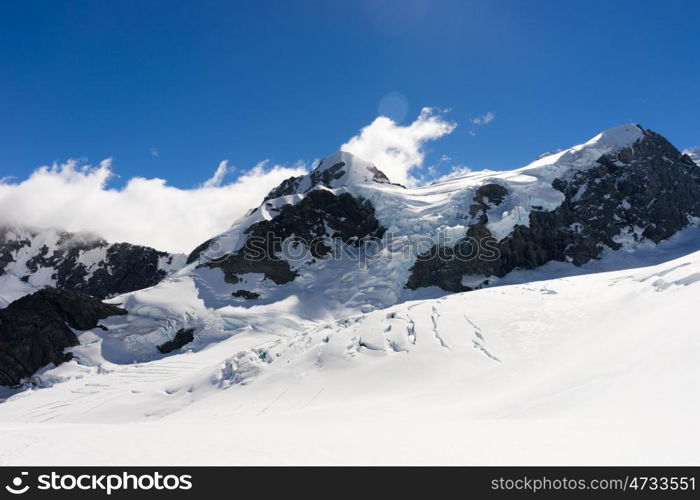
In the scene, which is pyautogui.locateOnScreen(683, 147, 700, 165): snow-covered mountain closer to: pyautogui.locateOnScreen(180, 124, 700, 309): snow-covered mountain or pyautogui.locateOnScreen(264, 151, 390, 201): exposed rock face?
pyautogui.locateOnScreen(180, 124, 700, 309): snow-covered mountain

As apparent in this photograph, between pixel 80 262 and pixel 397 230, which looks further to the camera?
pixel 80 262

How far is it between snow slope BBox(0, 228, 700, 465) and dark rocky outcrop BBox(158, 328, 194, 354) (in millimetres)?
2238

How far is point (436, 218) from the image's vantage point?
75188 millimetres

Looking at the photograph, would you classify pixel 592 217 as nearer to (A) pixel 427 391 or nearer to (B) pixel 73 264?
(A) pixel 427 391

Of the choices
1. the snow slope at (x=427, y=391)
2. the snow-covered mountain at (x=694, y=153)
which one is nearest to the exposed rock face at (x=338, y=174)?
the snow slope at (x=427, y=391)

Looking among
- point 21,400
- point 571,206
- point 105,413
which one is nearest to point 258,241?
point 21,400

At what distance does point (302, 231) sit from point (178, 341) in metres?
32.8

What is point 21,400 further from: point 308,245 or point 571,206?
point 571,206

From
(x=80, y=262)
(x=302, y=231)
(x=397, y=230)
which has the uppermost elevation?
(x=80, y=262)

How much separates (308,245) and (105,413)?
4966 cm

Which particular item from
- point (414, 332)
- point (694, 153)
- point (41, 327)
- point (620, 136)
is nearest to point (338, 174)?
point (620, 136)

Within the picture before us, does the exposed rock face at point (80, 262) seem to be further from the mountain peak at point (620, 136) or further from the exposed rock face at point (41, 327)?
the mountain peak at point (620, 136)

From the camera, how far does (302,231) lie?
3127 inches

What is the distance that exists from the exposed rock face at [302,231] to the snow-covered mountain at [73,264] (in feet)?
172
